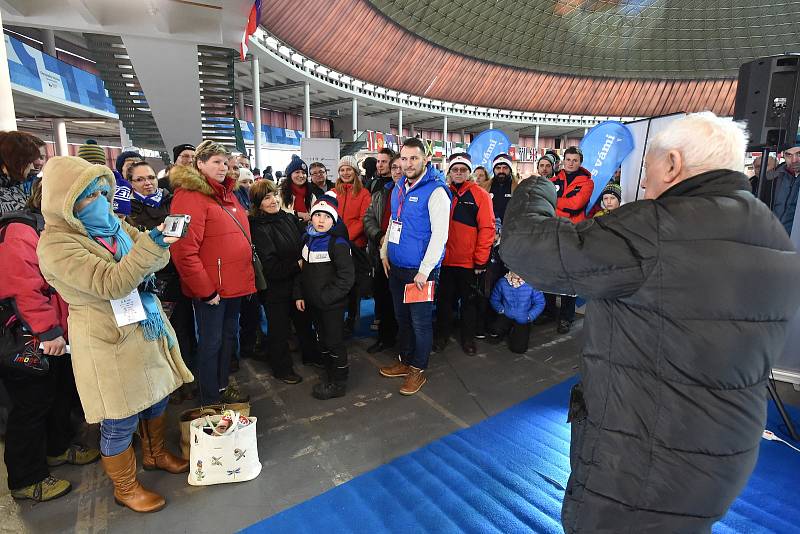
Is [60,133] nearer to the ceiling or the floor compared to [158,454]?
nearer to the ceiling

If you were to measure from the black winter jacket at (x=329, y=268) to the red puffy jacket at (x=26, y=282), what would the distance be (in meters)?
1.39

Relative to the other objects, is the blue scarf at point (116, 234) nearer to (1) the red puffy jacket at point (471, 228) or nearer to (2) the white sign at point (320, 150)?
(1) the red puffy jacket at point (471, 228)

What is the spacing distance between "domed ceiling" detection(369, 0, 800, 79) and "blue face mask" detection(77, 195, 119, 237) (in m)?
24.1

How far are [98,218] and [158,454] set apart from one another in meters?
1.31

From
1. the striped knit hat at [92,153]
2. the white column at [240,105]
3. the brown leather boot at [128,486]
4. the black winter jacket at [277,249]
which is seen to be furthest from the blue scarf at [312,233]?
the white column at [240,105]

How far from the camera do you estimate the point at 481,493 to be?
206 cm

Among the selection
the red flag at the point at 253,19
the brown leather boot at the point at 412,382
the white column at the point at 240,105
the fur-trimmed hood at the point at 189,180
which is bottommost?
the brown leather boot at the point at 412,382

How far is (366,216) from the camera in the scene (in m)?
3.90

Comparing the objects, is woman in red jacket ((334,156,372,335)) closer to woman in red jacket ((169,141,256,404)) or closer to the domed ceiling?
woman in red jacket ((169,141,256,404))

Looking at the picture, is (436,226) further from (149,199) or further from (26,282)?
(26,282)

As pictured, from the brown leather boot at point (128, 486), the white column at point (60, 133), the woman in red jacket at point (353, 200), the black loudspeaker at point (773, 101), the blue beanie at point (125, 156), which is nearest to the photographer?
the brown leather boot at point (128, 486)

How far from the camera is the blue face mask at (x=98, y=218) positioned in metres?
1.65

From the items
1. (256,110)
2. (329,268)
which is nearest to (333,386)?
(329,268)

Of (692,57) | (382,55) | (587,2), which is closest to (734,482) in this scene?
(382,55)
